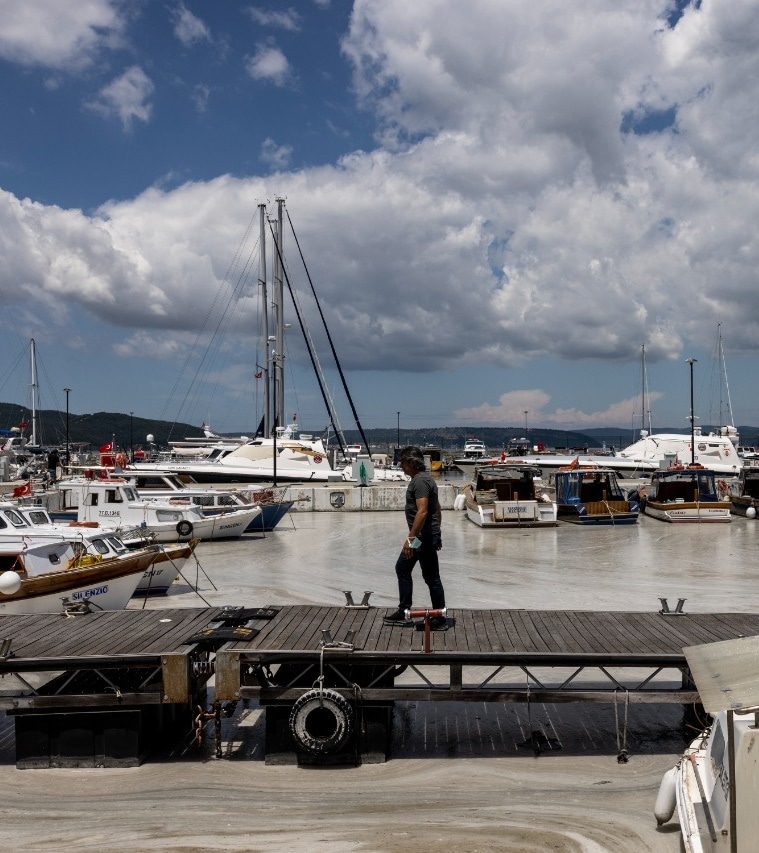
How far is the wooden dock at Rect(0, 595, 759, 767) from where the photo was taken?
763 centimetres

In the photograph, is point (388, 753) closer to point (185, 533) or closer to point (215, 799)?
point (215, 799)

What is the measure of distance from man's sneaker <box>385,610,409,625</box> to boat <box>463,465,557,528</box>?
67.0ft

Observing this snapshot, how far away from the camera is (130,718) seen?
7789 mm

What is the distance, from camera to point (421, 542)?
904 centimetres

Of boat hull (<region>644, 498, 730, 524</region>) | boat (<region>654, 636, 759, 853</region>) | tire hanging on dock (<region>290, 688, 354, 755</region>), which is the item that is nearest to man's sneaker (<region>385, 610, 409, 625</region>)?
tire hanging on dock (<region>290, 688, 354, 755</region>)

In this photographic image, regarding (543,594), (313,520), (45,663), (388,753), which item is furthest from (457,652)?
(313,520)

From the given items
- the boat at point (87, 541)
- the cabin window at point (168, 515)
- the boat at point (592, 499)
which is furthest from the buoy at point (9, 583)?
the boat at point (592, 499)

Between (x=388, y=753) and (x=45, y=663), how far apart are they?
325 centimetres

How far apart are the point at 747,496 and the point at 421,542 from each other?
2878 centimetres

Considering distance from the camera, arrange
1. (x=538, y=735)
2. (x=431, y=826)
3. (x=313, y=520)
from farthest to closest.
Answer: (x=313, y=520) → (x=538, y=735) → (x=431, y=826)

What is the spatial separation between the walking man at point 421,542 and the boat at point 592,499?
22318 mm

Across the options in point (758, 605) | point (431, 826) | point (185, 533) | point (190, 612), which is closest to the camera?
point (431, 826)

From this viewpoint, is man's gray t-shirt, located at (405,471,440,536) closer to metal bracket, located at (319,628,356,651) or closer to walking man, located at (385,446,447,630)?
walking man, located at (385,446,447,630)

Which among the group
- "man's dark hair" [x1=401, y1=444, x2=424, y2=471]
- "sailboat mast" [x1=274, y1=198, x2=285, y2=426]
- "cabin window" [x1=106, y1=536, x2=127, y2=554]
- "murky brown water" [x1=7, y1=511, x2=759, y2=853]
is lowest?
"murky brown water" [x1=7, y1=511, x2=759, y2=853]
